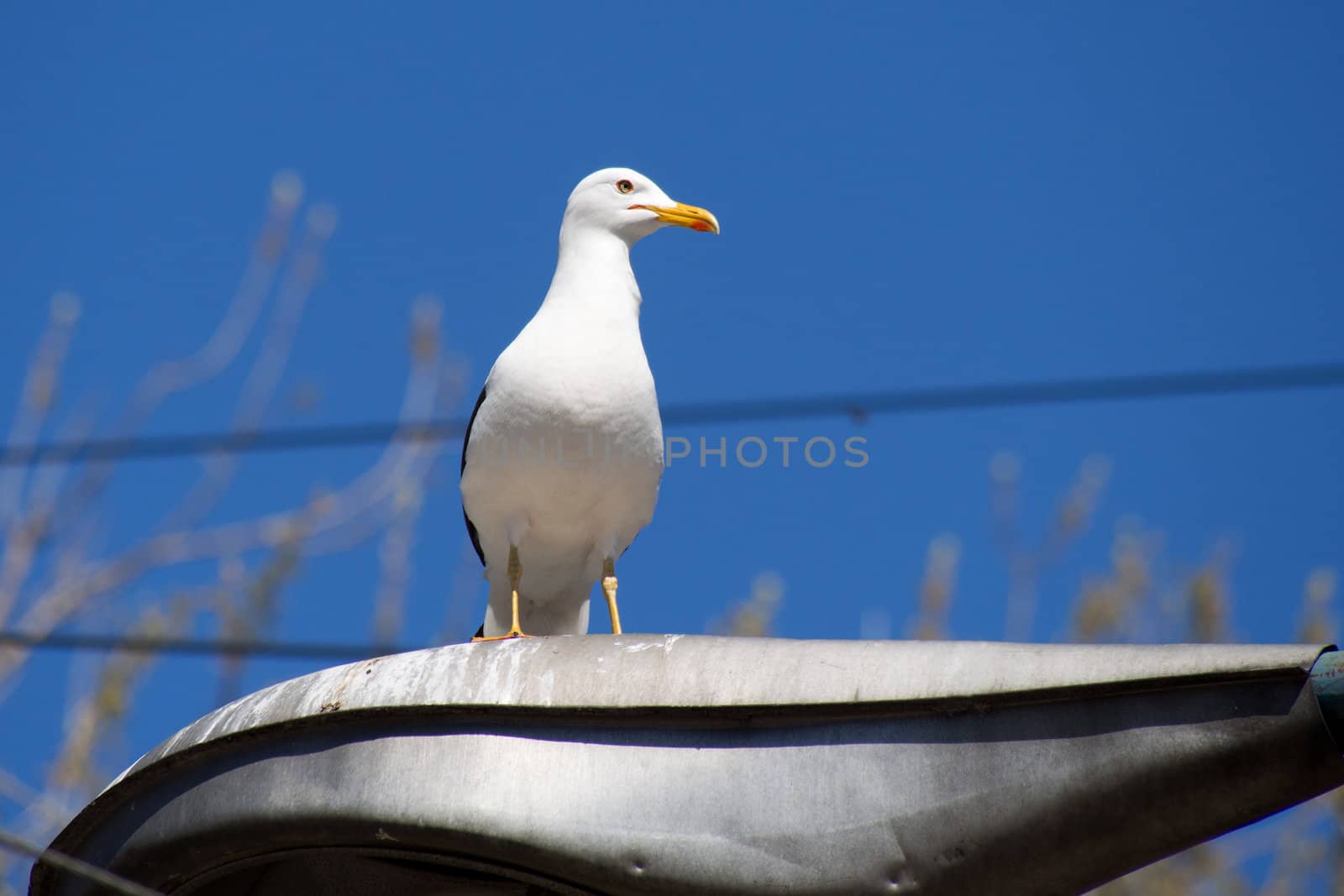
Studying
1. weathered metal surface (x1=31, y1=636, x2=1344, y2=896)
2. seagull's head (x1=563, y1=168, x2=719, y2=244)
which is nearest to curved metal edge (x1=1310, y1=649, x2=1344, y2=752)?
weathered metal surface (x1=31, y1=636, x2=1344, y2=896)

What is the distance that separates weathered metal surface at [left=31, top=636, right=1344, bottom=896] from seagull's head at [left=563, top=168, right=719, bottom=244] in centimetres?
302

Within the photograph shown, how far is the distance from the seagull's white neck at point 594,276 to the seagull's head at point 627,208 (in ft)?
0.15

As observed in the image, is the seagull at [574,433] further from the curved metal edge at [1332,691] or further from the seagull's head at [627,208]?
the curved metal edge at [1332,691]

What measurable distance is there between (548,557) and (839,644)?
116 inches

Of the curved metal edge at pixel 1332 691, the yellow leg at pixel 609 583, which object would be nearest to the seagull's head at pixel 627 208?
the yellow leg at pixel 609 583

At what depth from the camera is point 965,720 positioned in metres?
3.08

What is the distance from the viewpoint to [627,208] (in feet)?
20.9

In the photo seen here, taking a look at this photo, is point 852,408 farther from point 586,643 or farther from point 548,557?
point 586,643

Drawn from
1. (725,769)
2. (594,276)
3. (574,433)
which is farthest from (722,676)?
(594,276)

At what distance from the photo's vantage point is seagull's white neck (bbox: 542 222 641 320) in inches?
231

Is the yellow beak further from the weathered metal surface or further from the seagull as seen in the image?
the weathered metal surface

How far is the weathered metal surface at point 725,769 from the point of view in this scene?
2.87 m

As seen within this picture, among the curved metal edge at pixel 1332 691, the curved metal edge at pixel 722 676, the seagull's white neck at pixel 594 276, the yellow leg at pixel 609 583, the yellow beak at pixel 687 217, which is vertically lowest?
the curved metal edge at pixel 1332 691

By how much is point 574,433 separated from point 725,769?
239 centimetres
